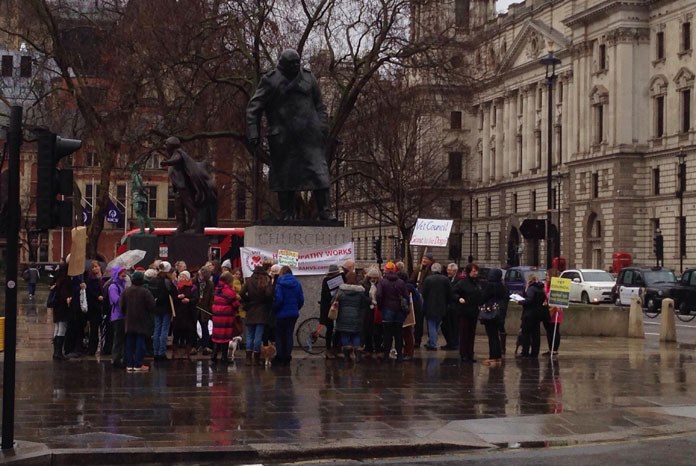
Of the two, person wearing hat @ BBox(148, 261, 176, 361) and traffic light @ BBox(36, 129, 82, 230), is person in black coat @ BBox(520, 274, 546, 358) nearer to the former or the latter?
person wearing hat @ BBox(148, 261, 176, 361)

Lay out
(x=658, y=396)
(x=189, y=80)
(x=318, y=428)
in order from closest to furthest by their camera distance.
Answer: (x=318, y=428) < (x=658, y=396) < (x=189, y=80)

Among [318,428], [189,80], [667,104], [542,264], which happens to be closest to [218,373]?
[318,428]

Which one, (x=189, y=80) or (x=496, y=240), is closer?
(x=189, y=80)

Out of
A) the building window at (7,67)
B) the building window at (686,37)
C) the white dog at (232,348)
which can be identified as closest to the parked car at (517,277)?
the building window at (7,67)

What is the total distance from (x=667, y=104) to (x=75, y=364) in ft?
240

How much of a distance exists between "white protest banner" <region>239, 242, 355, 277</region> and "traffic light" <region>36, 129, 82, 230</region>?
10.4 meters

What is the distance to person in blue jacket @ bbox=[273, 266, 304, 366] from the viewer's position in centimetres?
1909

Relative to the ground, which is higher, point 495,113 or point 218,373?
point 495,113

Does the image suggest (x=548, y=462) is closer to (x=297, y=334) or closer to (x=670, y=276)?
(x=297, y=334)

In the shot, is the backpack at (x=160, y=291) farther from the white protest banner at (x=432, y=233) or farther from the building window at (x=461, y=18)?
the building window at (x=461, y=18)

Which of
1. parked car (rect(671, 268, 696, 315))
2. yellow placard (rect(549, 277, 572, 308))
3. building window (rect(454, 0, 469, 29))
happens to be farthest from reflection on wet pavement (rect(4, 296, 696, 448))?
parked car (rect(671, 268, 696, 315))

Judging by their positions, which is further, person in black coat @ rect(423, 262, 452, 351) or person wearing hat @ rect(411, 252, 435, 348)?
person wearing hat @ rect(411, 252, 435, 348)

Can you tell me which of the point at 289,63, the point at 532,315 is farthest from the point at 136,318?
the point at 532,315

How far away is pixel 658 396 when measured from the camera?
52.5ft
